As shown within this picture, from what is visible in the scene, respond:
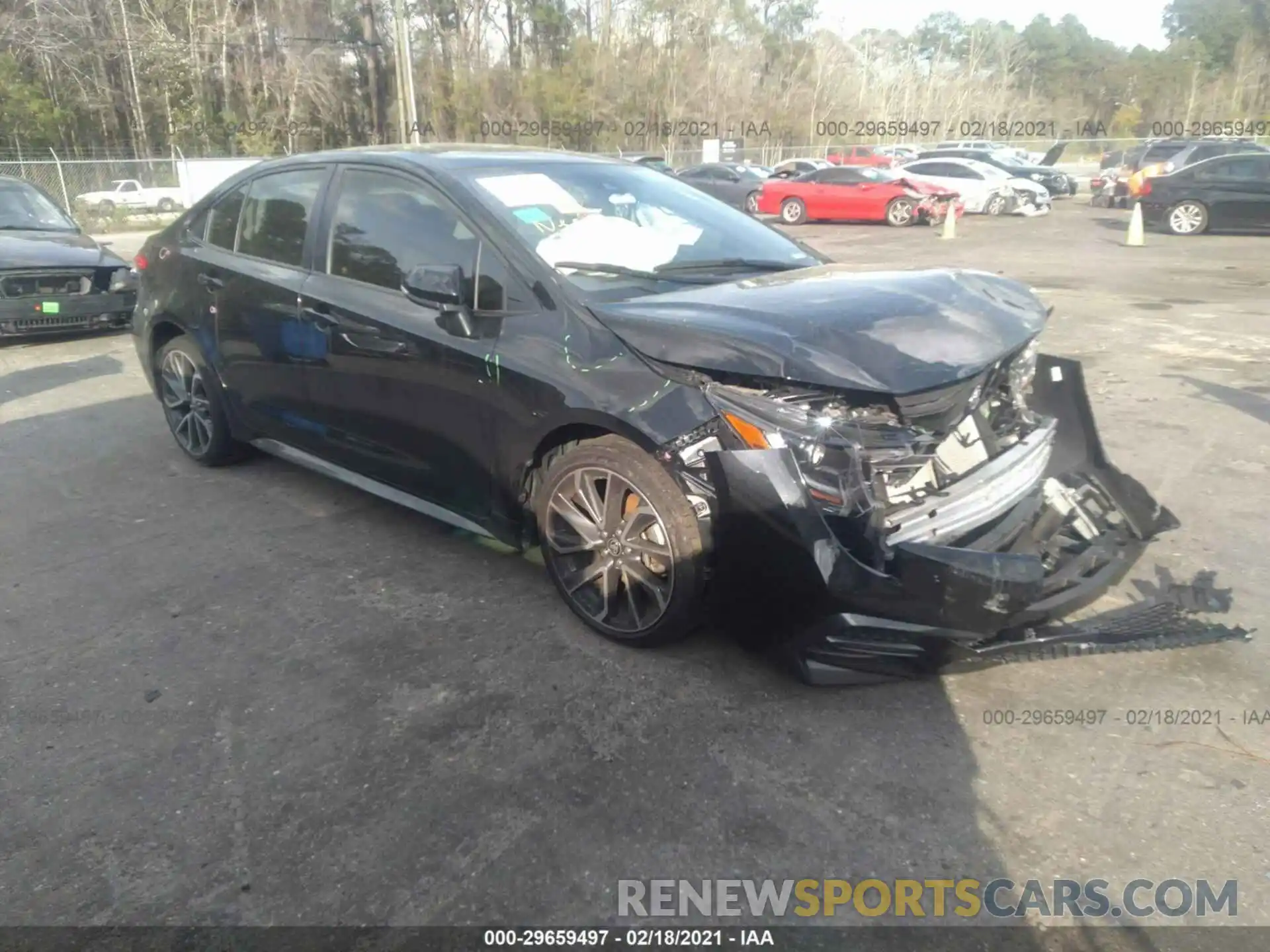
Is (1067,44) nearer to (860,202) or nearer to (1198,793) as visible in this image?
(860,202)

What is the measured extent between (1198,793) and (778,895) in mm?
1281

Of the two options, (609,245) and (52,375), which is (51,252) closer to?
(52,375)

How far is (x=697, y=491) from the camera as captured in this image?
3.13m

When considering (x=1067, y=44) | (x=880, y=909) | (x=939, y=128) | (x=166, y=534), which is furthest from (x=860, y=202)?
(x=1067, y=44)

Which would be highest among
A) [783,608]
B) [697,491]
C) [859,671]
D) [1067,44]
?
[1067,44]

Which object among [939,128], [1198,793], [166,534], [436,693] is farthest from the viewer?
[939,128]

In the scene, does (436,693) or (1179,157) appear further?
(1179,157)

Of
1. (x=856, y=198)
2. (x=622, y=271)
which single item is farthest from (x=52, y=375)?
(x=856, y=198)

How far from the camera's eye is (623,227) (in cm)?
404

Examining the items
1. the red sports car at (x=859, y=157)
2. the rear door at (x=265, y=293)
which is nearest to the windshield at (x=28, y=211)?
the rear door at (x=265, y=293)

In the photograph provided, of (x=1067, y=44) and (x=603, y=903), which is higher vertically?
(x=1067, y=44)

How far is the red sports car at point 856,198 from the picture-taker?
22.7 m

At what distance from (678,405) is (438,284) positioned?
3.50 feet

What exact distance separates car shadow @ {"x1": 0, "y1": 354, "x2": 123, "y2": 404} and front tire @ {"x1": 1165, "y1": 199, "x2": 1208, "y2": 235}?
61.2 ft
